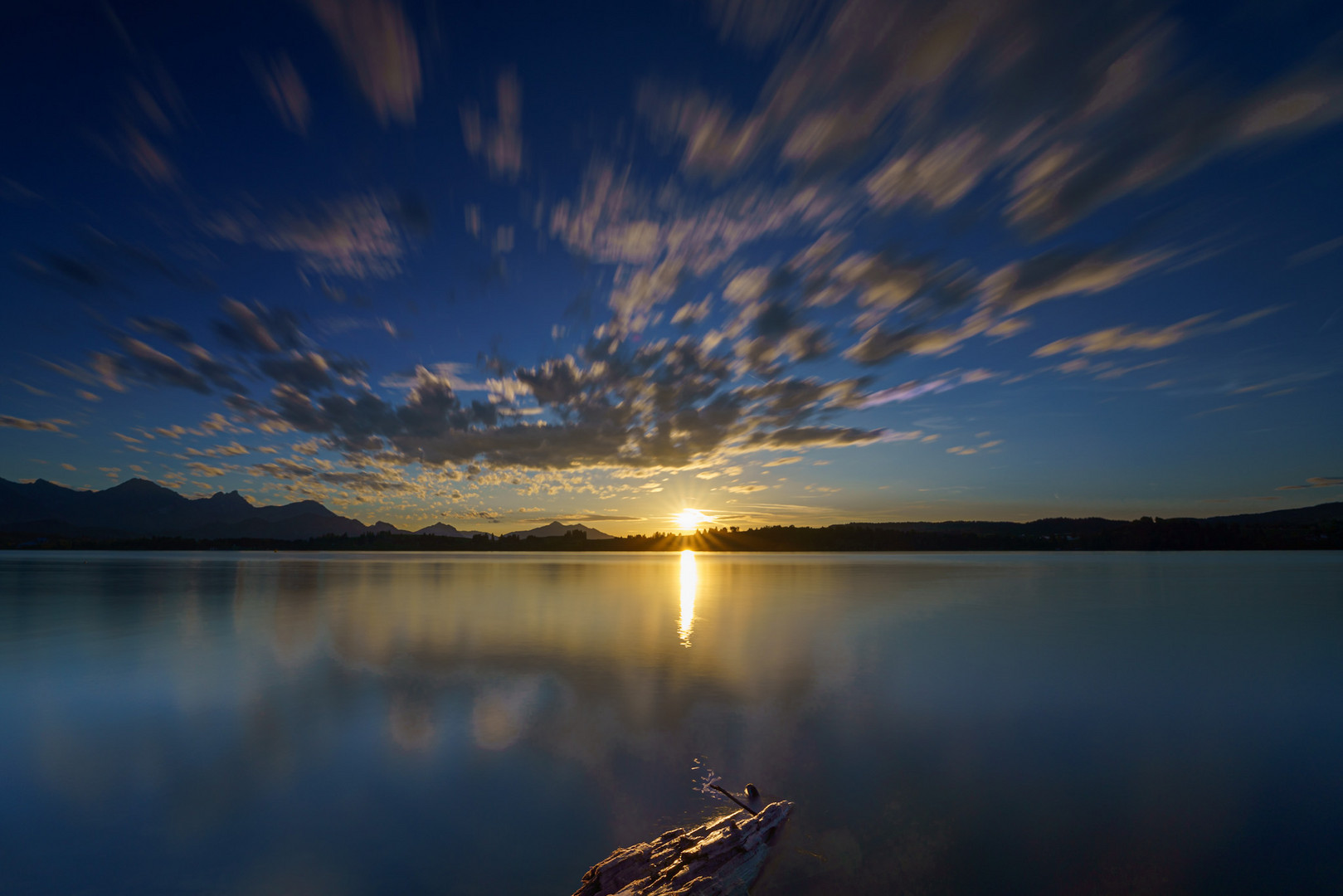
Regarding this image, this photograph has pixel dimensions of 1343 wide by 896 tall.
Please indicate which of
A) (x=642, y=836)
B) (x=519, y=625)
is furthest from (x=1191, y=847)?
(x=519, y=625)

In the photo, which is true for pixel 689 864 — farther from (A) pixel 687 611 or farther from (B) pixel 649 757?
(A) pixel 687 611

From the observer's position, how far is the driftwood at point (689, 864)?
595cm

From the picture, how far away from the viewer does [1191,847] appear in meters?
7.82

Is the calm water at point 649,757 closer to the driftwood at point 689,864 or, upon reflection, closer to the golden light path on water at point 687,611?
the driftwood at point 689,864

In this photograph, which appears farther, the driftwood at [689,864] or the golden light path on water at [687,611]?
the golden light path on water at [687,611]

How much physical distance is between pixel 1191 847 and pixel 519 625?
25553mm

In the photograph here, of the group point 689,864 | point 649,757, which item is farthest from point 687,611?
point 689,864

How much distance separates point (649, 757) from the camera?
35.0ft

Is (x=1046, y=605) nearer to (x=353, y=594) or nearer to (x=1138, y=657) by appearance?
(x=1138, y=657)

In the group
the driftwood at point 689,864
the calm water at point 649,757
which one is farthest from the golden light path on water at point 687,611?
the driftwood at point 689,864

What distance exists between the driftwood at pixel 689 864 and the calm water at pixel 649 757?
0.41 m

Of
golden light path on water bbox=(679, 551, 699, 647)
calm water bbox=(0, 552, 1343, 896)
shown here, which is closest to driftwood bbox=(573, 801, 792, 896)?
calm water bbox=(0, 552, 1343, 896)

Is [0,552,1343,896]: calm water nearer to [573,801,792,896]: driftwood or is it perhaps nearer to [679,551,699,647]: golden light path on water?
[573,801,792,896]: driftwood

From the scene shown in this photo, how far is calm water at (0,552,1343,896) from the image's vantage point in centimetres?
729
